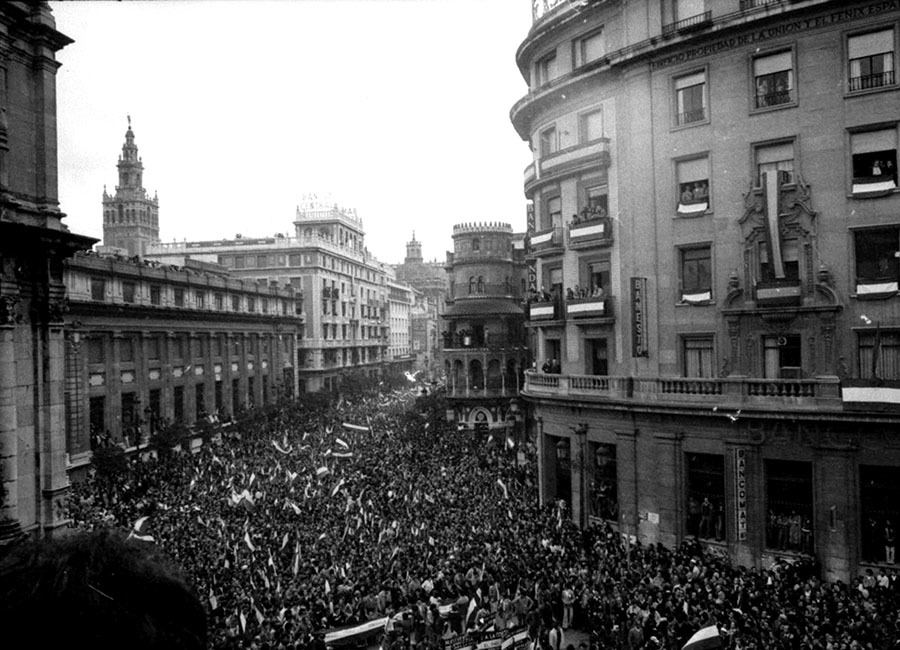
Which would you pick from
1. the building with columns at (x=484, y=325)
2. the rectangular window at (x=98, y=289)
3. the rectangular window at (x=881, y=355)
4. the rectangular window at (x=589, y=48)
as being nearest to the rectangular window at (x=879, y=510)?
the rectangular window at (x=881, y=355)

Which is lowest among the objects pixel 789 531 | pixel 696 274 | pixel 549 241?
pixel 789 531

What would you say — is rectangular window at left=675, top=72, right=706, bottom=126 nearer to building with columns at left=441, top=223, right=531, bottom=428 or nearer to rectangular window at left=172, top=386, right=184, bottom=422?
building with columns at left=441, top=223, right=531, bottom=428

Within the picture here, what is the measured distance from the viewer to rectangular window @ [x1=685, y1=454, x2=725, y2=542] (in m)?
27.9

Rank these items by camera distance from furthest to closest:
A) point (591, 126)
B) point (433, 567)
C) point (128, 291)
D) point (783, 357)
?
point (128, 291) → point (591, 126) → point (783, 357) → point (433, 567)

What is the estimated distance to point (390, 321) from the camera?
5300 inches

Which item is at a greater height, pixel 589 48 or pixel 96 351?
pixel 589 48

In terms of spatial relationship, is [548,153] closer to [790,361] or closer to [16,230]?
[790,361]

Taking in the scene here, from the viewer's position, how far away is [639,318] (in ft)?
99.6

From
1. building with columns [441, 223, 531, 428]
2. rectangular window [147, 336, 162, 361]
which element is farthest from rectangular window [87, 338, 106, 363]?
building with columns [441, 223, 531, 428]

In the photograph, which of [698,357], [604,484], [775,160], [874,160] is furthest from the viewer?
[604,484]

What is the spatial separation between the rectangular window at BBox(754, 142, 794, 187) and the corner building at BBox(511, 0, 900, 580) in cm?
8

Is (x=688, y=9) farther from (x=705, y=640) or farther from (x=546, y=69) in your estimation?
(x=705, y=640)

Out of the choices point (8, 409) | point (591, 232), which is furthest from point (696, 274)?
point (8, 409)

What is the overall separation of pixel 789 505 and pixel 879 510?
288 centimetres
